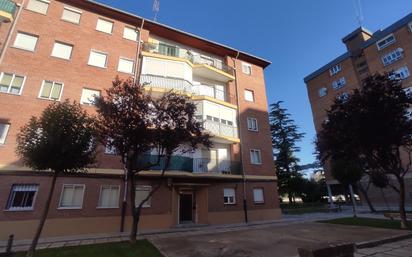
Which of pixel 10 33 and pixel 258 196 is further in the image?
pixel 258 196

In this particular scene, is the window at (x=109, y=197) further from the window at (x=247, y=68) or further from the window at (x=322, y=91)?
the window at (x=322, y=91)

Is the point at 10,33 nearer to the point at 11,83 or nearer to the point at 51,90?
the point at 11,83

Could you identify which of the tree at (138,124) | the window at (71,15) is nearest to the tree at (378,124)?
the tree at (138,124)

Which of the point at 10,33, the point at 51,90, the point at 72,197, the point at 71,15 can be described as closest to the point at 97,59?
the point at 51,90

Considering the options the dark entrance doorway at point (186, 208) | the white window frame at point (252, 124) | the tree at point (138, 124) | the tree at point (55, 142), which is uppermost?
the white window frame at point (252, 124)

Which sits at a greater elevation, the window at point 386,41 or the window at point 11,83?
the window at point 386,41

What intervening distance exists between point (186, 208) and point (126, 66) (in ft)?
41.3

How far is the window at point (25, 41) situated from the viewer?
16781 millimetres

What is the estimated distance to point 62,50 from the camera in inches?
711

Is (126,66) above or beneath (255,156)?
above

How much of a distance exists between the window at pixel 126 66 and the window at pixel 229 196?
→ 12.6 metres

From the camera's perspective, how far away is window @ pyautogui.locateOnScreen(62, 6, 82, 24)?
19289mm

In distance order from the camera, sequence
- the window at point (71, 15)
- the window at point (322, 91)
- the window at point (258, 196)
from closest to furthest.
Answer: the window at point (71, 15)
the window at point (258, 196)
the window at point (322, 91)

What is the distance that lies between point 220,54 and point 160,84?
9.03 m
